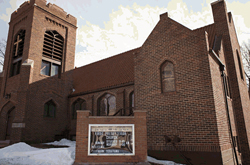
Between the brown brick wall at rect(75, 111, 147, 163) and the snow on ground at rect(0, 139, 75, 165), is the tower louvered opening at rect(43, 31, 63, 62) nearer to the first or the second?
the snow on ground at rect(0, 139, 75, 165)

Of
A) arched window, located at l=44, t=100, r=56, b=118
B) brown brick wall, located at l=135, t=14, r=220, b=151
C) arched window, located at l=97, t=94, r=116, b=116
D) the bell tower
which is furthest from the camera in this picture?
arched window, located at l=44, t=100, r=56, b=118

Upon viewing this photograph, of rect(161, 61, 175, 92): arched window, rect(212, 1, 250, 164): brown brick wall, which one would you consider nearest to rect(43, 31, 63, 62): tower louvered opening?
rect(161, 61, 175, 92): arched window

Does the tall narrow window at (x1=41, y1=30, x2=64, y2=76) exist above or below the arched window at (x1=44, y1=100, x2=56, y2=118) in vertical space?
above

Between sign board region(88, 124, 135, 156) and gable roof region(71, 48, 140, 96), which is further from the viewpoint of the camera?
gable roof region(71, 48, 140, 96)

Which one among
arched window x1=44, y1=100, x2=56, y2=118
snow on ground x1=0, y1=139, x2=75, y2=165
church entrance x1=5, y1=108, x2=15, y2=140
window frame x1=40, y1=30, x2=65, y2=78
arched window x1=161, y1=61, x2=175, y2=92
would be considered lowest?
snow on ground x1=0, y1=139, x2=75, y2=165

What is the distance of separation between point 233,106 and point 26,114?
1425 centimetres

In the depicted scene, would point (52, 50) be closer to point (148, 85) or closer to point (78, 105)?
point (78, 105)

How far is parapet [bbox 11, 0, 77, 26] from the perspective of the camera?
1752 cm

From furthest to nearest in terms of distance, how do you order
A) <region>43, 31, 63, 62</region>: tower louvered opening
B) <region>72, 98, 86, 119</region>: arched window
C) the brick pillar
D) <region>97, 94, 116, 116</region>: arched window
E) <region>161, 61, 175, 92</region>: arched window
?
<region>72, 98, 86, 119</region>: arched window → <region>43, 31, 63, 62</region>: tower louvered opening → <region>97, 94, 116, 116</region>: arched window → the brick pillar → <region>161, 61, 175, 92</region>: arched window

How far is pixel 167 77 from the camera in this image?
9992 mm

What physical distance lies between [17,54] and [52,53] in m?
2.99

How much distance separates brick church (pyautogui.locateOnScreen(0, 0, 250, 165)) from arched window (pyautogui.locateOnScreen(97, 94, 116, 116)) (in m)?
0.08

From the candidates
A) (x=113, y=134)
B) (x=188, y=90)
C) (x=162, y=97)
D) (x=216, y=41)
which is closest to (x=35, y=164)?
(x=113, y=134)

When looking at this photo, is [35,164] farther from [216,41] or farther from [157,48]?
[216,41]
